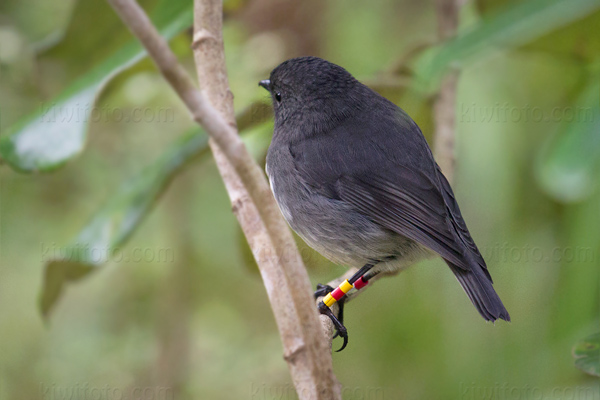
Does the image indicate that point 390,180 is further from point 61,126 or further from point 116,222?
point 61,126

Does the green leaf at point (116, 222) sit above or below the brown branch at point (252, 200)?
above

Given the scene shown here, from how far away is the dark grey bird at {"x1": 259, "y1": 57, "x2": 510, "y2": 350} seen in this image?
8.12ft

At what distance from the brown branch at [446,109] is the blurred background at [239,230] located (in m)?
0.10

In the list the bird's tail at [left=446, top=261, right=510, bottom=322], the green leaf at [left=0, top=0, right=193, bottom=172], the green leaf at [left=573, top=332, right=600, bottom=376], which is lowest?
the green leaf at [left=573, top=332, right=600, bottom=376]

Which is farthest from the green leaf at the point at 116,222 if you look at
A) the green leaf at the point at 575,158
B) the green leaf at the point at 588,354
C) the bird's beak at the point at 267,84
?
the green leaf at the point at 588,354

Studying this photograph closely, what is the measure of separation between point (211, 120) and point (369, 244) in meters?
1.40

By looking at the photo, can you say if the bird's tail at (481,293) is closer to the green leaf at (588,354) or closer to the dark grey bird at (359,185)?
the dark grey bird at (359,185)

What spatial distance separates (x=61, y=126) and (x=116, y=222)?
0.47 meters

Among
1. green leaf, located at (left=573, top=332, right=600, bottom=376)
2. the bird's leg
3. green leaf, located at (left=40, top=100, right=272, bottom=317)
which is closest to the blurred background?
green leaf, located at (left=40, top=100, right=272, bottom=317)

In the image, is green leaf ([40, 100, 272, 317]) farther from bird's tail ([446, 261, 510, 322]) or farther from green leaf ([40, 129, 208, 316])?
bird's tail ([446, 261, 510, 322])

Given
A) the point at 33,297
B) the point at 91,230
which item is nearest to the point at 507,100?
the point at 91,230

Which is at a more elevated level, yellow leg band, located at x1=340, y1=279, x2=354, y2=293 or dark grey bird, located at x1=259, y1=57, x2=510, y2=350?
dark grey bird, located at x1=259, y1=57, x2=510, y2=350

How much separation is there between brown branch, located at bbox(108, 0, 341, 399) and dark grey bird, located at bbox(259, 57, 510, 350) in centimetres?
52

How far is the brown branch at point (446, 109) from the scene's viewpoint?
9.88 feet
